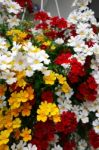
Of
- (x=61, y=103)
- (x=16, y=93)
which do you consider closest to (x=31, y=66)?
(x=16, y=93)

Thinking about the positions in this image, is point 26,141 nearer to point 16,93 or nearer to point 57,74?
point 16,93

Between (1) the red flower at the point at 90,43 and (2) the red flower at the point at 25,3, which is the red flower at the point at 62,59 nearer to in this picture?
(1) the red flower at the point at 90,43

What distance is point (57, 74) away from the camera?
1.77 meters

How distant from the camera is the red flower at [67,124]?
175 cm

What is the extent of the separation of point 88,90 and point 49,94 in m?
0.22

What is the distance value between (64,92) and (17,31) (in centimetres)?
50

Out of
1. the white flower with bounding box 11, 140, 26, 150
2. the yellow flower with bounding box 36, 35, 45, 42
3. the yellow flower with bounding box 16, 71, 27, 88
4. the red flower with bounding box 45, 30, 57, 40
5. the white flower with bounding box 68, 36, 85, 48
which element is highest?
the red flower with bounding box 45, 30, 57, 40

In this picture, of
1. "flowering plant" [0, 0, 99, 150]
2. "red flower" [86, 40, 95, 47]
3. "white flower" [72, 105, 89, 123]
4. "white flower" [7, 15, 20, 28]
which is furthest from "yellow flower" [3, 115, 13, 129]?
"white flower" [7, 15, 20, 28]

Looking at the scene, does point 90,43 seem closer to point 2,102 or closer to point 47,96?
point 47,96

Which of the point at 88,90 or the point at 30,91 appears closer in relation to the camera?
the point at 30,91

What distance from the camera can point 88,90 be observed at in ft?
6.13

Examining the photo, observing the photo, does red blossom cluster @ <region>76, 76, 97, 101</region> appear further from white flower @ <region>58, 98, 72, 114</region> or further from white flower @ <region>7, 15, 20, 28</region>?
white flower @ <region>7, 15, 20, 28</region>

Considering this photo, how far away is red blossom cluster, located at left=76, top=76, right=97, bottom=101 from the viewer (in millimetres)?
1851

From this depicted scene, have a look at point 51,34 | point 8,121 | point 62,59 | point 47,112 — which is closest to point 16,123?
point 8,121
